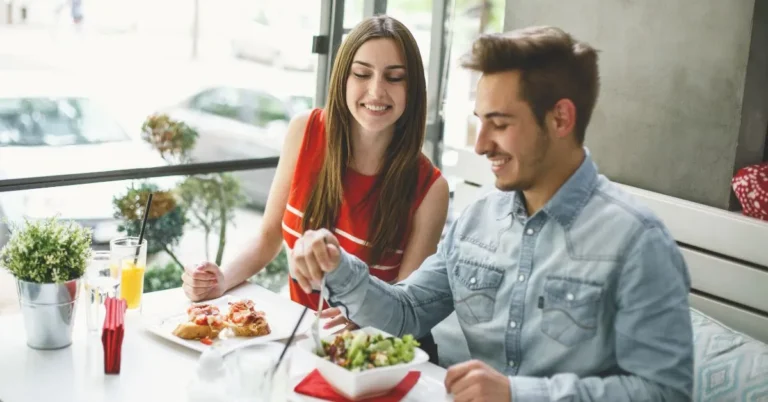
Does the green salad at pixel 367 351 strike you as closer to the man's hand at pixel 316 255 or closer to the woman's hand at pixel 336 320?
the man's hand at pixel 316 255

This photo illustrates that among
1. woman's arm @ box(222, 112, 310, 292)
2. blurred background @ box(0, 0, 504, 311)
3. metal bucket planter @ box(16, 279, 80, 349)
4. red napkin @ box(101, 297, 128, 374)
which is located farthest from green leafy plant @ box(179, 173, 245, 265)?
red napkin @ box(101, 297, 128, 374)

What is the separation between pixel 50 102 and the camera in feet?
10.8

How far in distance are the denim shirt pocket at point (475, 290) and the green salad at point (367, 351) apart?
0.28 metres

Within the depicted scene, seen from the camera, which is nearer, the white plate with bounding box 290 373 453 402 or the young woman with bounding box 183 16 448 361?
the white plate with bounding box 290 373 453 402

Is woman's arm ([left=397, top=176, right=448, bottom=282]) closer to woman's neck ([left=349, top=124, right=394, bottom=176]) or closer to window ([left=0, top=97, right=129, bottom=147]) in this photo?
woman's neck ([left=349, top=124, right=394, bottom=176])

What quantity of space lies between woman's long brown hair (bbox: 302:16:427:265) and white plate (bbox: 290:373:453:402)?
72 cm

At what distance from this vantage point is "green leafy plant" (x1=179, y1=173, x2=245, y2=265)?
3.81m

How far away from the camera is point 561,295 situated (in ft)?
5.54

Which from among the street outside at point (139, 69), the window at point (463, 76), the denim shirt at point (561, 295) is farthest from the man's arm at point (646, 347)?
the window at point (463, 76)

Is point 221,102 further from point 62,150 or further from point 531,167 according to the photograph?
point 531,167

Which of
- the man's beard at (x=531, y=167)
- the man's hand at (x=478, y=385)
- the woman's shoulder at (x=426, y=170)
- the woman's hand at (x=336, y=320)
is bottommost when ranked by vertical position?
the woman's hand at (x=336, y=320)

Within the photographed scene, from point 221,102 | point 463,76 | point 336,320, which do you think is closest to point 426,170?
point 336,320

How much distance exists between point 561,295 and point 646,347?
20cm

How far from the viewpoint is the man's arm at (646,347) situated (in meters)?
1.53
